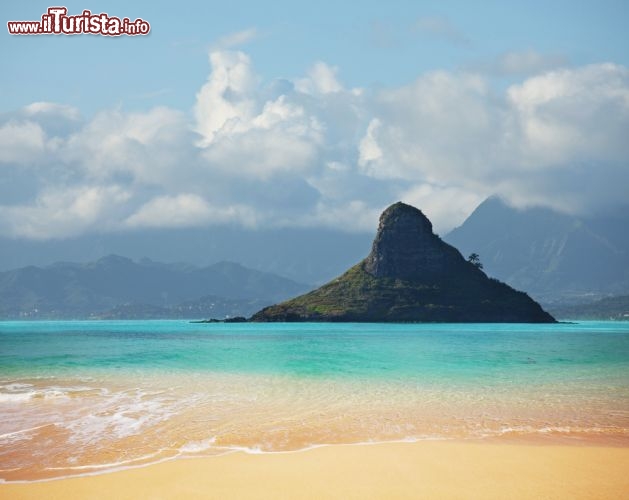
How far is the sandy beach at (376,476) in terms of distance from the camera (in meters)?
10.8

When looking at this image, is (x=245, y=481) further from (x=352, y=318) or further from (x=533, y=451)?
(x=352, y=318)

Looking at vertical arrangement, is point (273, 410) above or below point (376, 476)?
below

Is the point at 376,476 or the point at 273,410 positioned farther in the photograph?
the point at 273,410

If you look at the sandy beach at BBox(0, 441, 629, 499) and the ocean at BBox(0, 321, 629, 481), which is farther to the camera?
the ocean at BBox(0, 321, 629, 481)

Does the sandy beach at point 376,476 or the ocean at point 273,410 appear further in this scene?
the ocean at point 273,410

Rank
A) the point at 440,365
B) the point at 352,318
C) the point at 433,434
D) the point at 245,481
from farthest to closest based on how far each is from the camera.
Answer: the point at 352,318, the point at 440,365, the point at 433,434, the point at 245,481

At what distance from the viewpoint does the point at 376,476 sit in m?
11.8

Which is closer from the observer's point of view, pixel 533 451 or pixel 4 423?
pixel 533 451

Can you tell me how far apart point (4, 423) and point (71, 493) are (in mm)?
8186

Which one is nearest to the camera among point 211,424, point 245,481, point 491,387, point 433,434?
point 245,481

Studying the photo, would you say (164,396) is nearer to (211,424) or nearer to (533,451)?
(211,424)

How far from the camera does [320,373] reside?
1251 inches

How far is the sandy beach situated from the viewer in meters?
10.8

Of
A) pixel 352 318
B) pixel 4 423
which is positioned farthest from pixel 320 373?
pixel 352 318
